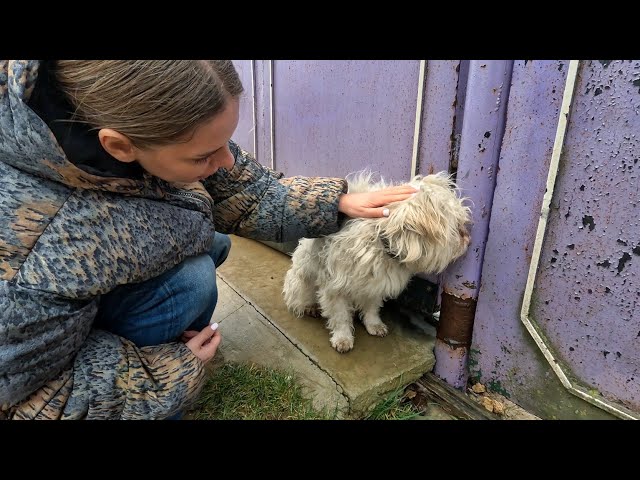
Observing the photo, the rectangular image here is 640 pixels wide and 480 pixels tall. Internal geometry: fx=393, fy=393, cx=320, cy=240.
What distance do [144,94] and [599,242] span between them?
156 centimetres

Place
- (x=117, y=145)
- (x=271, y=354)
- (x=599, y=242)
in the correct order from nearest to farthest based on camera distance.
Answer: (x=117, y=145)
(x=599, y=242)
(x=271, y=354)

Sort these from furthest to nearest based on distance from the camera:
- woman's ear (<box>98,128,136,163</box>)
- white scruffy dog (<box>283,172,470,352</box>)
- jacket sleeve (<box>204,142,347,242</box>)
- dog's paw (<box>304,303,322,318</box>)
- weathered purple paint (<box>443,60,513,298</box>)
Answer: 1. dog's paw (<box>304,303,322,318</box>)
2. jacket sleeve (<box>204,142,347,242</box>)
3. white scruffy dog (<box>283,172,470,352</box>)
4. weathered purple paint (<box>443,60,513,298</box>)
5. woman's ear (<box>98,128,136,163</box>)

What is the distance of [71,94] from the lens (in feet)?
3.37

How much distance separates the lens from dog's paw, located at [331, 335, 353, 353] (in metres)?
2.12

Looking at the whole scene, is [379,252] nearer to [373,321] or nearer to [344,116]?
[373,321]

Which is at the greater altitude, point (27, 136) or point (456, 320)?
point (27, 136)

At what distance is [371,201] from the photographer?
71.3 inches

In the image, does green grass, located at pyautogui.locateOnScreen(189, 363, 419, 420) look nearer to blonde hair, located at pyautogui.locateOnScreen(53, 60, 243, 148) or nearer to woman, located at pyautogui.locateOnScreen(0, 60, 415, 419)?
woman, located at pyautogui.locateOnScreen(0, 60, 415, 419)

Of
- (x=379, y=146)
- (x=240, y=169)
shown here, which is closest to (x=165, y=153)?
(x=240, y=169)

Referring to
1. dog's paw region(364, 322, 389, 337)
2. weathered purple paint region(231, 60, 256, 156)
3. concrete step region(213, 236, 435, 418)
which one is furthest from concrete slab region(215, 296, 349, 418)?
weathered purple paint region(231, 60, 256, 156)

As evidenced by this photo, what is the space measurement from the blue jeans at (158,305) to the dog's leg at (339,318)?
763 mm

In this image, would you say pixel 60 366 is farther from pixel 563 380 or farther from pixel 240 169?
pixel 563 380

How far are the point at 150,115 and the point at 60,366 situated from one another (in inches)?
31.5

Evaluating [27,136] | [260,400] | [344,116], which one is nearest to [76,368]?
[27,136]
